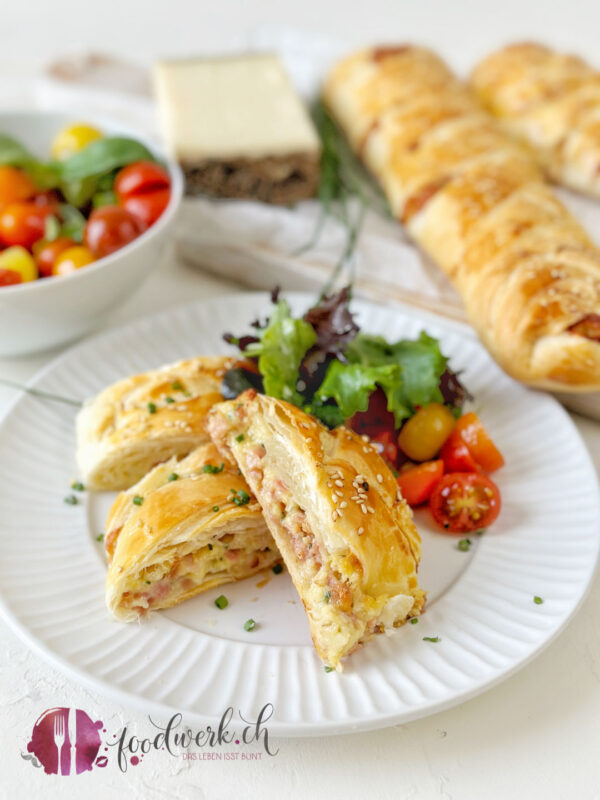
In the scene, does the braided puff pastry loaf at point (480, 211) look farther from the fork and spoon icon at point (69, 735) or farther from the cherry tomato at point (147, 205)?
the fork and spoon icon at point (69, 735)

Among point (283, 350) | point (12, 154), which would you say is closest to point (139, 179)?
point (12, 154)

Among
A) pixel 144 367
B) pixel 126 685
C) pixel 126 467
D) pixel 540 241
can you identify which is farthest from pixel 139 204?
pixel 126 685

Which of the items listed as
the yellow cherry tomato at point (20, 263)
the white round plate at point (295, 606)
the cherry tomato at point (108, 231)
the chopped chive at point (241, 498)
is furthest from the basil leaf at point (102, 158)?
the chopped chive at point (241, 498)

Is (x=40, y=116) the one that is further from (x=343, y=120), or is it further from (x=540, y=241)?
(x=540, y=241)

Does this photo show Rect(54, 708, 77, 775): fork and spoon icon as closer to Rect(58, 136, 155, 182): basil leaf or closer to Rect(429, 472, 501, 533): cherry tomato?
Rect(429, 472, 501, 533): cherry tomato

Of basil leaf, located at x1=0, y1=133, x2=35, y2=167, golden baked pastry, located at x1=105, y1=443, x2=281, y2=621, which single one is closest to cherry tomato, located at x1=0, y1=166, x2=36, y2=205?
basil leaf, located at x1=0, y1=133, x2=35, y2=167

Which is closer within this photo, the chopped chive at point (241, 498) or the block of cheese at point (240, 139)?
the chopped chive at point (241, 498)
